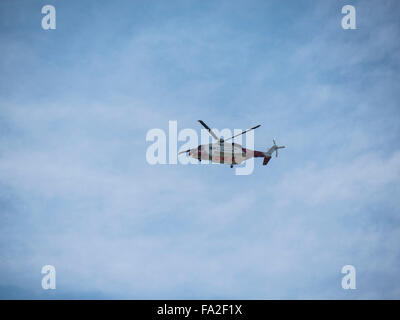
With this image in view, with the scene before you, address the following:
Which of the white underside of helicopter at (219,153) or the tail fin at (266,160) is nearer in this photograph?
the white underside of helicopter at (219,153)

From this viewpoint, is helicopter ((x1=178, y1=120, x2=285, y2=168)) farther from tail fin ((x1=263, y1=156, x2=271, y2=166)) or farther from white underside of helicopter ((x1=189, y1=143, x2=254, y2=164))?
tail fin ((x1=263, y1=156, x2=271, y2=166))

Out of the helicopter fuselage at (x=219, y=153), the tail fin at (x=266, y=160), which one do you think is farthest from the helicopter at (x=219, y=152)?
the tail fin at (x=266, y=160)

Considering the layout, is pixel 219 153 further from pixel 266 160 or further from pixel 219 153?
pixel 266 160

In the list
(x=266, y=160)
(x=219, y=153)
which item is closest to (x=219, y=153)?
(x=219, y=153)

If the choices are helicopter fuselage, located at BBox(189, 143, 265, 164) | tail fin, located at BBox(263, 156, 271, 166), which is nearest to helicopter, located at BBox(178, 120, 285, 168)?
helicopter fuselage, located at BBox(189, 143, 265, 164)

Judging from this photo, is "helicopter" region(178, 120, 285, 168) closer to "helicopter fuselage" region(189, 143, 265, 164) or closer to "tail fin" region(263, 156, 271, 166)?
"helicopter fuselage" region(189, 143, 265, 164)

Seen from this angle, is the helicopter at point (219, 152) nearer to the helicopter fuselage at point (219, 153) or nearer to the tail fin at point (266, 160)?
the helicopter fuselage at point (219, 153)

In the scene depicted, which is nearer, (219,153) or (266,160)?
(219,153)

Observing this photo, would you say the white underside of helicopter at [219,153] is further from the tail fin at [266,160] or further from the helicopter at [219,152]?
the tail fin at [266,160]

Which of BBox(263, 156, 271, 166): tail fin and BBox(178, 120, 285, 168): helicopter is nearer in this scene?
BBox(178, 120, 285, 168): helicopter

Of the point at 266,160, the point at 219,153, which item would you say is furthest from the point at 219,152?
the point at 266,160

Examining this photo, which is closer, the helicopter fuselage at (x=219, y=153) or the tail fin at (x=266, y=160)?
the helicopter fuselage at (x=219, y=153)

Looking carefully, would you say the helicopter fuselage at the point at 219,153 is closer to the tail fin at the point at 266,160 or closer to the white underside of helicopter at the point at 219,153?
the white underside of helicopter at the point at 219,153
